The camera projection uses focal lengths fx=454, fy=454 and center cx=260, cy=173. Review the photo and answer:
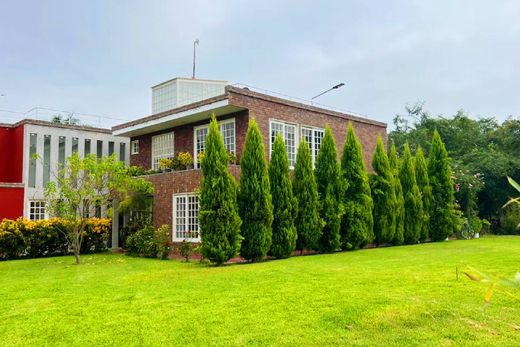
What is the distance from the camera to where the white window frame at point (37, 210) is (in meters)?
20.6

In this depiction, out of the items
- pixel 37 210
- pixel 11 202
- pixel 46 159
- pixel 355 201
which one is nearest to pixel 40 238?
pixel 11 202

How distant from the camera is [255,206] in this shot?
13.6 m

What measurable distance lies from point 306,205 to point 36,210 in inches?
515

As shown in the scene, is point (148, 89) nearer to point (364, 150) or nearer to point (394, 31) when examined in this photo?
point (364, 150)

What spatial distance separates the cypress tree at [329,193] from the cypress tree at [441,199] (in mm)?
6715

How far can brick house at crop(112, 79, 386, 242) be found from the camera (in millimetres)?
16547

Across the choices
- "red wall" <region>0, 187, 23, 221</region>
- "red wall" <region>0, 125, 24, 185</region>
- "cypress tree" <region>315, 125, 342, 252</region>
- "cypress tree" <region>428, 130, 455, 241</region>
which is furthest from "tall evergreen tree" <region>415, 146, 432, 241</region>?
"red wall" <region>0, 125, 24, 185</region>

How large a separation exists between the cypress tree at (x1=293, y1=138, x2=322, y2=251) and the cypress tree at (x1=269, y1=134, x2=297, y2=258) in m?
0.53

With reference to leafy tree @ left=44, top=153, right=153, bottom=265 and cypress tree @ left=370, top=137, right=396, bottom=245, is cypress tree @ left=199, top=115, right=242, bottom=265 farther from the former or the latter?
cypress tree @ left=370, top=137, right=396, bottom=245

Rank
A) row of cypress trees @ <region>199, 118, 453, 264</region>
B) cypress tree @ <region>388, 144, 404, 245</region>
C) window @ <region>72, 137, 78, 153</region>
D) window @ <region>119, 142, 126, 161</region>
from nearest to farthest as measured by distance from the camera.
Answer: row of cypress trees @ <region>199, 118, 453, 264</region> < cypress tree @ <region>388, 144, 404, 245</region> < window @ <region>72, 137, 78, 153</region> < window @ <region>119, 142, 126, 161</region>

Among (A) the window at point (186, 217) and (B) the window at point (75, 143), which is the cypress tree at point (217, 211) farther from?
(B) the window at point (75, 143)

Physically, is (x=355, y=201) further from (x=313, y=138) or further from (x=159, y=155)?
(x=159, y=155)

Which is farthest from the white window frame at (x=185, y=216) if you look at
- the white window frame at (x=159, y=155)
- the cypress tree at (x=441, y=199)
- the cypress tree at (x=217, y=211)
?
the cypress tree at (x=441, y=199)

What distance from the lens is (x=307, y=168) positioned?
50.1 ft
